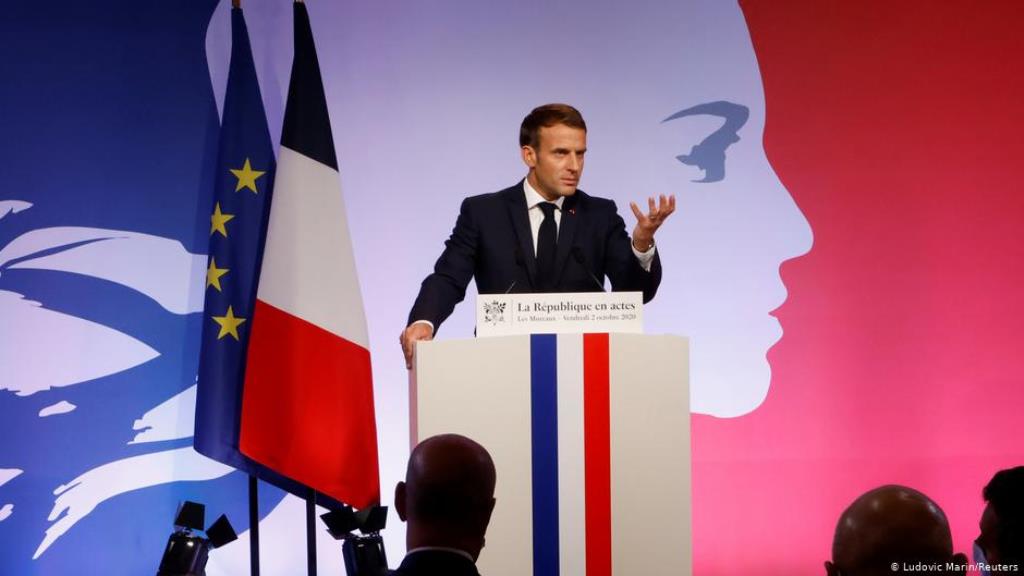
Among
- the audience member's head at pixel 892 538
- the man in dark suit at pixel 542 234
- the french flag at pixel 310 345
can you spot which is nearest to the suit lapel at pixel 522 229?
the man in dark suit at pixel 542 234

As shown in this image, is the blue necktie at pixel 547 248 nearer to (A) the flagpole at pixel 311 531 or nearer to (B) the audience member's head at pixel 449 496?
(A) the flagpole at pixel 311 531

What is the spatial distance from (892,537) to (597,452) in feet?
4.14

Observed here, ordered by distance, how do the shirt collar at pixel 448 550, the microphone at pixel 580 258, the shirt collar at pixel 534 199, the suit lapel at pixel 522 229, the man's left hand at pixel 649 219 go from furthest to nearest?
1. the shirt collar at pixel 534 199
2. the suit lapel at pixel 522 229
3. the microphone at pixel 580 258
4. the man's left hand at pixel 649 219
5. the shirt collar at pixel 448 550

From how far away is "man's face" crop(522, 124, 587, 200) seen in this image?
380 cm

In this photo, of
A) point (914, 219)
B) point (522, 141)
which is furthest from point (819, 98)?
point (522, 141)

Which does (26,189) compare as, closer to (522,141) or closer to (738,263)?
(522,141)

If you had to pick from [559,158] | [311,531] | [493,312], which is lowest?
[311,531]

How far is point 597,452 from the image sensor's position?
311 cm

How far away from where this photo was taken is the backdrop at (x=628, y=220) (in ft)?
16.3

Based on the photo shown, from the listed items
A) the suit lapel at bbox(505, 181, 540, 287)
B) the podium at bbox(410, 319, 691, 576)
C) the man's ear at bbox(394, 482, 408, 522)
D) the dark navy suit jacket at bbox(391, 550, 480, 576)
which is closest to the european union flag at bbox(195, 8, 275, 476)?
the suit lapel at bbox(505, 181, 540, 287)

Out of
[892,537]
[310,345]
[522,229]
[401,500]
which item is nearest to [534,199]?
[522,229]

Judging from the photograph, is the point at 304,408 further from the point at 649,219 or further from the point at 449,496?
the point at 449,496

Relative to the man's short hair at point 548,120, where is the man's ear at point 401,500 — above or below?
below

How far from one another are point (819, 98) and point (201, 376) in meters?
3.12
